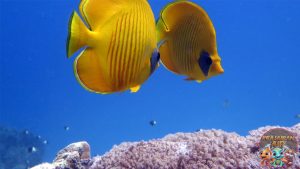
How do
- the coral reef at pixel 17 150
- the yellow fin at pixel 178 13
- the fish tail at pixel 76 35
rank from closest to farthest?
the fish tail at pixel 76 35 < the yellow fin at pixel 178 13 < the coral reef at pixel 17 150

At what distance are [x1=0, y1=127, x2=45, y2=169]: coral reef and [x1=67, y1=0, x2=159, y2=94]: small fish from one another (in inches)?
827

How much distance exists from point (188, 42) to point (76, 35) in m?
0.84

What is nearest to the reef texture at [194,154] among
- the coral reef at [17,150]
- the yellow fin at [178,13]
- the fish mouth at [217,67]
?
the fish mouth at [217,67]

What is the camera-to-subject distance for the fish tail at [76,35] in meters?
1.35

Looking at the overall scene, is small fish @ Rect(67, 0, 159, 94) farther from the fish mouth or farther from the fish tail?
the fish mouth

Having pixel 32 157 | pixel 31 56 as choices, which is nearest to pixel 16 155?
pixel 32 157

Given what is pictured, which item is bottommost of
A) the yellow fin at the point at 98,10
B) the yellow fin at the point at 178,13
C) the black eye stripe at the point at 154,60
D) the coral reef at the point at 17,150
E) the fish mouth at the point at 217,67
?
the black eye stripe at the point at 154,60

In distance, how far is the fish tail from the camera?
1.35 metres

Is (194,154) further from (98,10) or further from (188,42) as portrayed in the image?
(98,10)

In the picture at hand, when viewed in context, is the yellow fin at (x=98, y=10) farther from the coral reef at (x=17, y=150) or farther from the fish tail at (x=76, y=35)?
the coral reef at (x=17, y=150)

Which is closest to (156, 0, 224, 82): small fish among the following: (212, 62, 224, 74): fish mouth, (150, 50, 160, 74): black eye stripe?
(212, 62, 224, 74): fish mouth

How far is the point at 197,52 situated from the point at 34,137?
23.7 meters

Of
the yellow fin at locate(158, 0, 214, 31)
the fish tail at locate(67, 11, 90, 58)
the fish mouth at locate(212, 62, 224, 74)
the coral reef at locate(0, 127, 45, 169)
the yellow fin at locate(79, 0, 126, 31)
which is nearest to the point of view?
the fish tail at locate(67, 11, 90, 58)

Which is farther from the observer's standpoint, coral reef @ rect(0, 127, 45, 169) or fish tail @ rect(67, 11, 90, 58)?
coral reef @ rect(0, 127, 45, 169)
